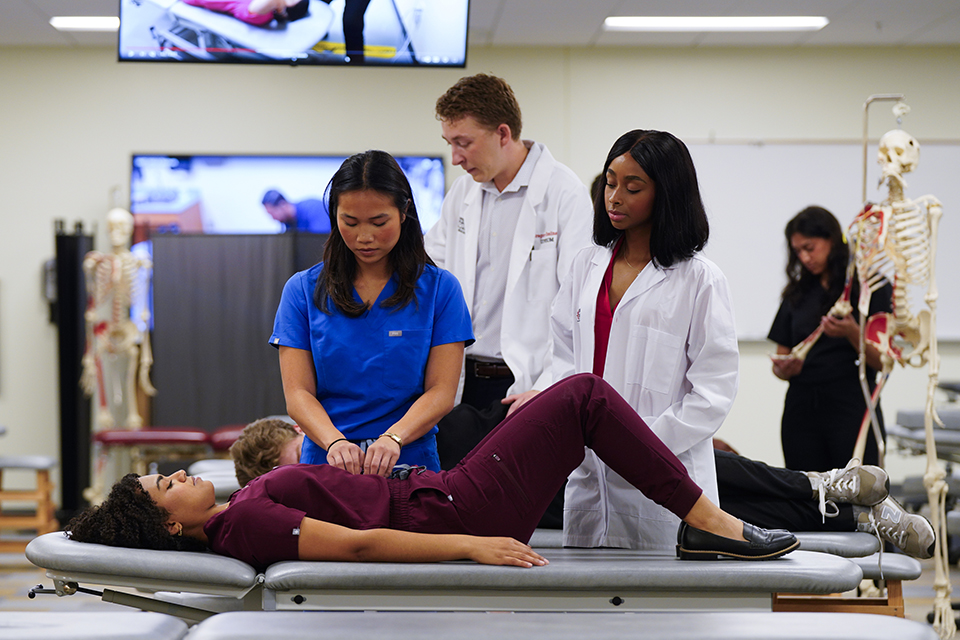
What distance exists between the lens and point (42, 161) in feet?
17.7

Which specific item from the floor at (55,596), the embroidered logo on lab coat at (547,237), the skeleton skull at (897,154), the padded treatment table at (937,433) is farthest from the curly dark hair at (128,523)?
the padded treatment table at (937,433)

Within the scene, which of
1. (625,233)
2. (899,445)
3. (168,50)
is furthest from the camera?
(899,445)

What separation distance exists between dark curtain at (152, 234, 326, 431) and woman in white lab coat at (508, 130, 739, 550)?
321 centimetres

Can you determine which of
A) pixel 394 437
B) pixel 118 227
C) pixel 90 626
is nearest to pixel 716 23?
pixel 118 227

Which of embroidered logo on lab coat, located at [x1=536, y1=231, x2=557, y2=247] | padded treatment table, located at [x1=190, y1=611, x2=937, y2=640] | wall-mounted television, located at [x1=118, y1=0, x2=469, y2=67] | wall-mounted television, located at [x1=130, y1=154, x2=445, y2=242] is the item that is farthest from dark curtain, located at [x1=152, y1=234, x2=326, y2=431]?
padded treatment table, located at [x1=190, y1=611, x2=937, y2=640]

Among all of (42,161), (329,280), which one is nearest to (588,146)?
(42,161)

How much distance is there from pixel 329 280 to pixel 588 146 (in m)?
3.87

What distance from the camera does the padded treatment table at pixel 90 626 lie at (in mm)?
1248

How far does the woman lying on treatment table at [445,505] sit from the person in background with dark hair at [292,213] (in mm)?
3632

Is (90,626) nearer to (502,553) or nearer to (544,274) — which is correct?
(502,553)

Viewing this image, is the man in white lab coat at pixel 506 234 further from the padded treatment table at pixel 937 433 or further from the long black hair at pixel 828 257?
the padded treatment table at pixel 937 433

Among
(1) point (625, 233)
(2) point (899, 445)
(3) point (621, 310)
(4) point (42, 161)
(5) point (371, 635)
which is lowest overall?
(2) point (899, 445)

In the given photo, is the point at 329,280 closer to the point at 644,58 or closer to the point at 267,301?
the point at 267,301

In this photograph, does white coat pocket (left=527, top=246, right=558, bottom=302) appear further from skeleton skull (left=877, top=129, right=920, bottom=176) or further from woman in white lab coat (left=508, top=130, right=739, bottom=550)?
skeleton skull (left=877, top=129, right=920, bottom=176)
